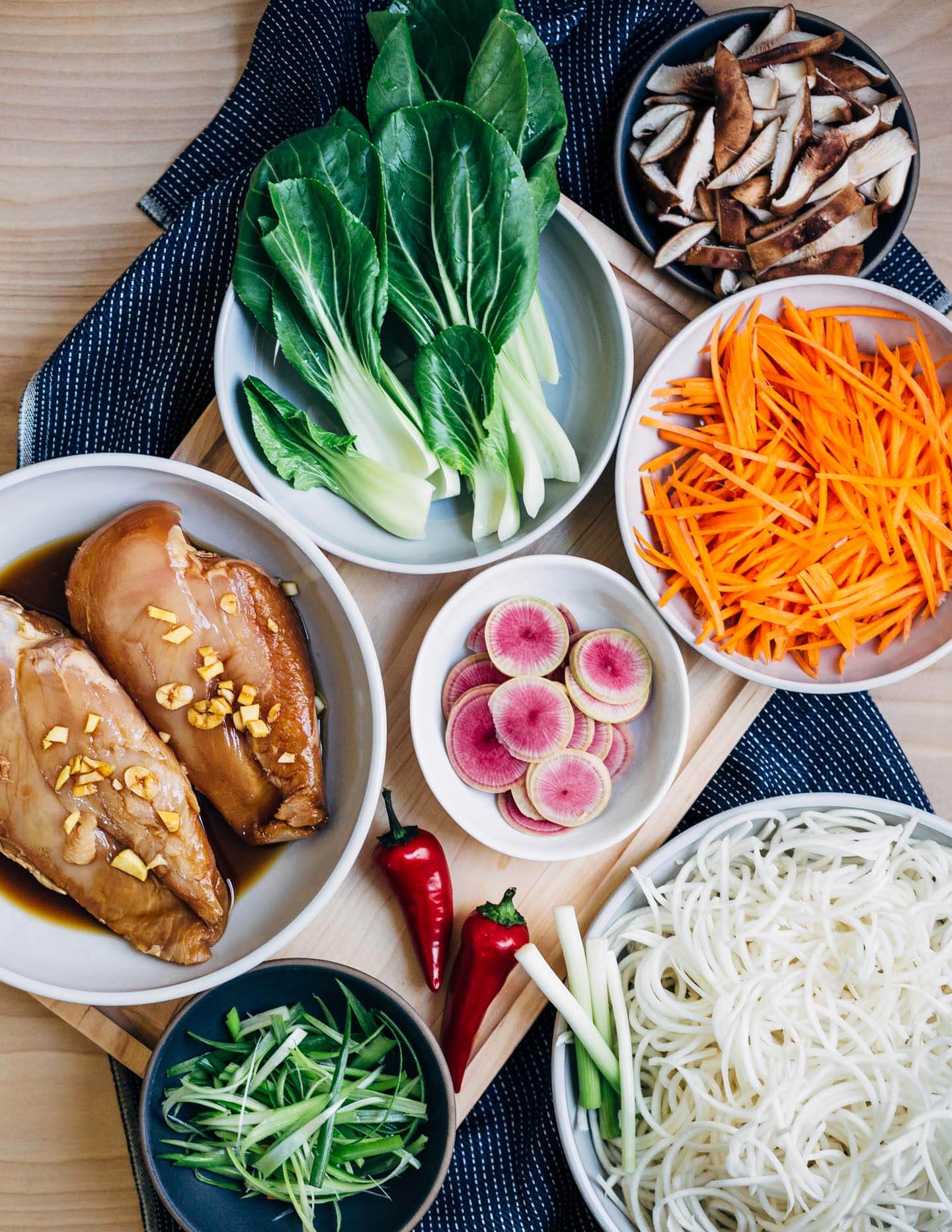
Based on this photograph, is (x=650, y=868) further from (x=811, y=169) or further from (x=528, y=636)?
(x=811, y=169)

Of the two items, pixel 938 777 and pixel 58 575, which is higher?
pixel 58 575

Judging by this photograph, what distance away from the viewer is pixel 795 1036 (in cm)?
205

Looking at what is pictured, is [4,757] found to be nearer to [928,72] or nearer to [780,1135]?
[780,1135]

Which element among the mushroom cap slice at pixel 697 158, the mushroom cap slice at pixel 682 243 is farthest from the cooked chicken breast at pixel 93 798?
the mushroom cap slice at pixel 697 158

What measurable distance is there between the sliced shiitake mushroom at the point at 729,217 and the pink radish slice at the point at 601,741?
49.0 inches

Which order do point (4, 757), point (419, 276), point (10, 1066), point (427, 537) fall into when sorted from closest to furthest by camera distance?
1. point (4, 757)
2. point (419, 276)
3. point (427, 537)
4. point (10, 1066)

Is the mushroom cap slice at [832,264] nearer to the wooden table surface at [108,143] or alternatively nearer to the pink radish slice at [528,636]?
the wooden table surface at [108,143]

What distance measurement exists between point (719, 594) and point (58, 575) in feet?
5.12

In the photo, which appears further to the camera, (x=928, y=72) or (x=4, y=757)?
(x=928, y=72)

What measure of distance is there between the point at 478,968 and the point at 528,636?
785 millimetres

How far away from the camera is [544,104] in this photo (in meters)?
2.06

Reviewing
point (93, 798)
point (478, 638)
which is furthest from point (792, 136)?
point (93, 798)

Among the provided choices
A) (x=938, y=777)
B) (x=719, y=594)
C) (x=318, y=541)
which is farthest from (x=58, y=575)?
(x=938, y=777)

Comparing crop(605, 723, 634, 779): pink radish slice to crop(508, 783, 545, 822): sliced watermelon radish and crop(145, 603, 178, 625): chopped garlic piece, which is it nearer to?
crop(508, 783, 545, 822): sliced watermelon radish
